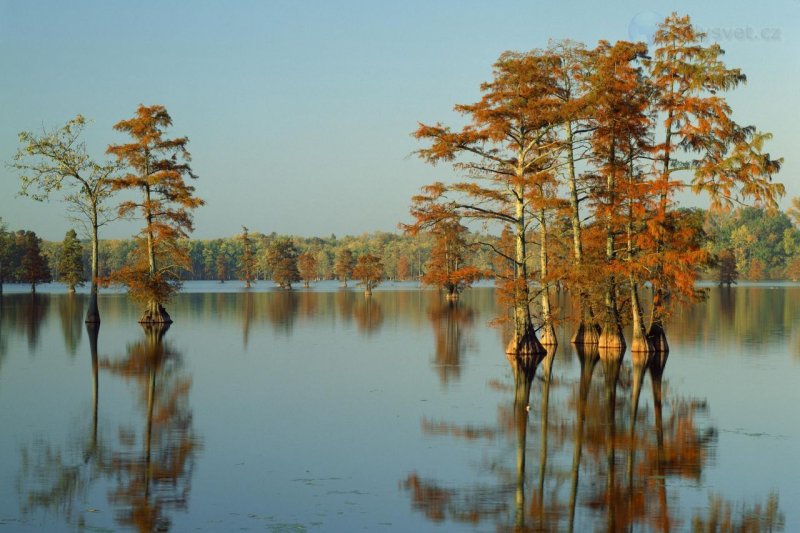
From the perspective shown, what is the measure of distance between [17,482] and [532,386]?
13828mm

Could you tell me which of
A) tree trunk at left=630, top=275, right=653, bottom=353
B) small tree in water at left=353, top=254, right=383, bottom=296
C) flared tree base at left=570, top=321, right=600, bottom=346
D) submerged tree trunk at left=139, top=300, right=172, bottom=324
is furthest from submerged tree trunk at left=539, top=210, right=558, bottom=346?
small tree in water at left=353, top=254, right=383, bottom=296

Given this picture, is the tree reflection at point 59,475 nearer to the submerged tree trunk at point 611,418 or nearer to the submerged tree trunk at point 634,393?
the submerged tree trunk at point 611,418

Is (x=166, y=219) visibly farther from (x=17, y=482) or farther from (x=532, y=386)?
(x=17, y=482)

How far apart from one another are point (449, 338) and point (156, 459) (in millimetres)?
25516

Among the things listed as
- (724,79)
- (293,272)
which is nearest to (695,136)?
(724,79)

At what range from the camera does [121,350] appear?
31641 millimetres

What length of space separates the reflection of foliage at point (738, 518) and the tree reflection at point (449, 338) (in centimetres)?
1291

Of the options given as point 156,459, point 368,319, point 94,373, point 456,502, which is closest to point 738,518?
point 456,502

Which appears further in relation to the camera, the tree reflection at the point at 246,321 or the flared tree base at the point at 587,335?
the tree reflection at the point at 246,321

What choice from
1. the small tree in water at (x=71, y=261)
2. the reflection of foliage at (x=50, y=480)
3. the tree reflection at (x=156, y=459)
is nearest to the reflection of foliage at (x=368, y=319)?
the tree reflection at (x=156, y=459)

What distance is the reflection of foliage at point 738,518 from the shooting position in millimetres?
10484

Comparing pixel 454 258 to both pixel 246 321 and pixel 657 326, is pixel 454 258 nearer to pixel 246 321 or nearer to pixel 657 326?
pixel 246 321

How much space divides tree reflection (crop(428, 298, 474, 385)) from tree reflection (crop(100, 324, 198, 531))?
7.78 metres

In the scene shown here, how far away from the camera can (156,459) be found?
13.9m
